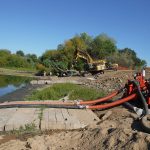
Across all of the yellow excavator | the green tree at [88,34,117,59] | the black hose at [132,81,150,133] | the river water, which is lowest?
the river water

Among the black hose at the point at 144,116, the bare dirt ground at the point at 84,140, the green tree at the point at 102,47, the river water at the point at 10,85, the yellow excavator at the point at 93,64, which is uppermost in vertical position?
the green tree at the point at 102,47

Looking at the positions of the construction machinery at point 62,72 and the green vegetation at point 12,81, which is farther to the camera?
the construction machinery at point 62,72

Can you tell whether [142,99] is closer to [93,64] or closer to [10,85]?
[10,85]

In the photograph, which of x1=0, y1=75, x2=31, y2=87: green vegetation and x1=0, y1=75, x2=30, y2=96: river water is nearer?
x1=0, y1=75, x2=30, y2=96: river water

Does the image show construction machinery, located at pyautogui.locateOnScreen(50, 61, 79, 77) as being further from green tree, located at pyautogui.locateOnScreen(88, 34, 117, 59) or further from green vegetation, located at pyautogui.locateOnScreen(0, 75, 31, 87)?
green tree, located at pyautogui.locateOnScreen(88, 34, 117, 59)

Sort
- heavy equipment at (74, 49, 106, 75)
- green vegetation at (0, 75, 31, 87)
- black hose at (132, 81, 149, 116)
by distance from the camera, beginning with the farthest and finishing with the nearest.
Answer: heavy equipment at (74, 49, 106, 75), green vegetation at (0, 75, 31, 87), black hose at (132, 81, 149, 116)

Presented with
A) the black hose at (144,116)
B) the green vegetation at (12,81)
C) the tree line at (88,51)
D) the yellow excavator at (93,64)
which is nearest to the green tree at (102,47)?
the tree line at (88,51)

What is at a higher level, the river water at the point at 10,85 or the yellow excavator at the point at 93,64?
the yellow excavator at the point at 93,64

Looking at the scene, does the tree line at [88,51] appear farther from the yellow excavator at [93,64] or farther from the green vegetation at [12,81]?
the green vegetation at [12,81]

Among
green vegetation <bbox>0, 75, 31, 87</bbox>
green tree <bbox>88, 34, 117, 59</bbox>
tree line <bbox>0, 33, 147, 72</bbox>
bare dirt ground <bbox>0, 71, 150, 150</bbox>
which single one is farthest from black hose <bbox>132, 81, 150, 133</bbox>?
green tree <bbox>88, 34, 117, 59</bbox>

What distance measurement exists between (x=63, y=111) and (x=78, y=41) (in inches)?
2503

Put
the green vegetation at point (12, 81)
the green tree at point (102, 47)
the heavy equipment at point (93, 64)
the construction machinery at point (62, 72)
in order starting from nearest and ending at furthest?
the green vegetation at point (12, 81) < the heavy equipment at point (93, 64) < the construction machinery at point (62, 72) < the green tree at point (102, 47)

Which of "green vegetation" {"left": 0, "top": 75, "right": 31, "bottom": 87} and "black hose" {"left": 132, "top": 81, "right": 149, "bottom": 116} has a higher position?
"black hose" {"left": 132, "top": 81, "right": 149, "bottom": 116}

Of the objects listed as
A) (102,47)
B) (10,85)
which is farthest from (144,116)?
(102,47)
